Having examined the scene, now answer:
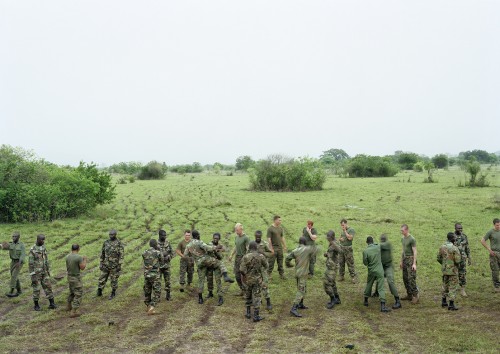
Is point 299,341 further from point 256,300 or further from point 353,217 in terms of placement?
point 353,217

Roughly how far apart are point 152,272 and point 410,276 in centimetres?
722

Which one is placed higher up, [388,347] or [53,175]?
[53,175]

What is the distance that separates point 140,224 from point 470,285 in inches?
731

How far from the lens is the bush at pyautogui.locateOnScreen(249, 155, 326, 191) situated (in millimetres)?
47281

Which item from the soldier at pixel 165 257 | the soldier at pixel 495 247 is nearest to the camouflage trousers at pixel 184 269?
the soldier at pixel 165 257

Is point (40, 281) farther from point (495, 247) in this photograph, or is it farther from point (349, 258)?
point (495, 247)

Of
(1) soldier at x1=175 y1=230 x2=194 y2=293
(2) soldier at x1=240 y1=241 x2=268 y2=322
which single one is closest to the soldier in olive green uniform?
(1) soldier at x1=175 y1=230 x2=194 y2=293

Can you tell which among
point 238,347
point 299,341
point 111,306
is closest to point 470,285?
point 299,341

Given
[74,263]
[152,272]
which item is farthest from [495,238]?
[74,263]

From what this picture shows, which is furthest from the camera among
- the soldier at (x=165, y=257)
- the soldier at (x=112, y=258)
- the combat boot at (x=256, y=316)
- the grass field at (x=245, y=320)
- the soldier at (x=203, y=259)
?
the soldier at (x=112, y=258)

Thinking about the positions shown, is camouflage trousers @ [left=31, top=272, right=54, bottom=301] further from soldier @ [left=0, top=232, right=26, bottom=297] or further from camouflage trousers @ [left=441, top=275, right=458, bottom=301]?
camouflage trousers @ [left=441, top=275, right=458, bottom=301]

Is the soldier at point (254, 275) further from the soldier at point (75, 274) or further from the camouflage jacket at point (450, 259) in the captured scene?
the camouflage jacket at point (450, 259)

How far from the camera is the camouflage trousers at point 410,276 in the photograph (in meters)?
11.6

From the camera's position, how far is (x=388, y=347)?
9.03m
